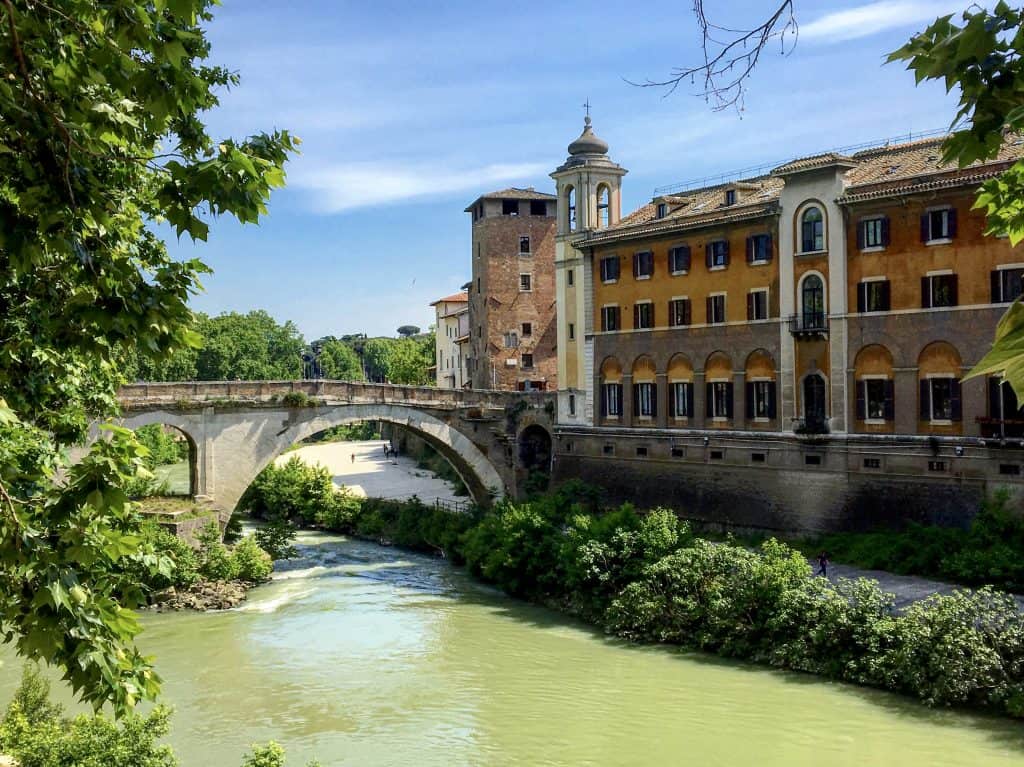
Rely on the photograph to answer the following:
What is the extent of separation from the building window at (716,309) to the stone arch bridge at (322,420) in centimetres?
826

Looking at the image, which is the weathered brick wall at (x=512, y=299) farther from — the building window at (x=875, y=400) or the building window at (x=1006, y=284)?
the building window at (x=1006, y=284)

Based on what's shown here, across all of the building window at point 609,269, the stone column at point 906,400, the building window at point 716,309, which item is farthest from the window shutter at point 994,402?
the building window at point 609,269

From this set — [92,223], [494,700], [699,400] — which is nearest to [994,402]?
[699,400]

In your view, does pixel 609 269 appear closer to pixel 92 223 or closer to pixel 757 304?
pixel 757 304

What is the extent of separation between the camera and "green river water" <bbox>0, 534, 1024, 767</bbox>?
1680 cm

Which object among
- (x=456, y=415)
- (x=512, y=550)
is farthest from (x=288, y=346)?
(x=512, y=550)

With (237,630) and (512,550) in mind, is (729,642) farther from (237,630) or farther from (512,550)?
(237,630)

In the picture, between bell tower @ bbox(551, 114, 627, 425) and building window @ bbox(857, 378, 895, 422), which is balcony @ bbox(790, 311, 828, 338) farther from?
bell tower @ bbox(551, 114, 627, 425)

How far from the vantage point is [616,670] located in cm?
2127

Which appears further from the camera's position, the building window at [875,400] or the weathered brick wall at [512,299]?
the weathered brick wall at [512,299]

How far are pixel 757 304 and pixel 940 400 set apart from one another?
225 inches

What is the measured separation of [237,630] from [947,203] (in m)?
19.2

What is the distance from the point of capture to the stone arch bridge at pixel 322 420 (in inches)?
1241

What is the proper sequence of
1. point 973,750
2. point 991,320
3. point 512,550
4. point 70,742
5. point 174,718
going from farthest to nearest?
point 512,550
point 991,320
point 174,718
point 973,750
point 70,742
